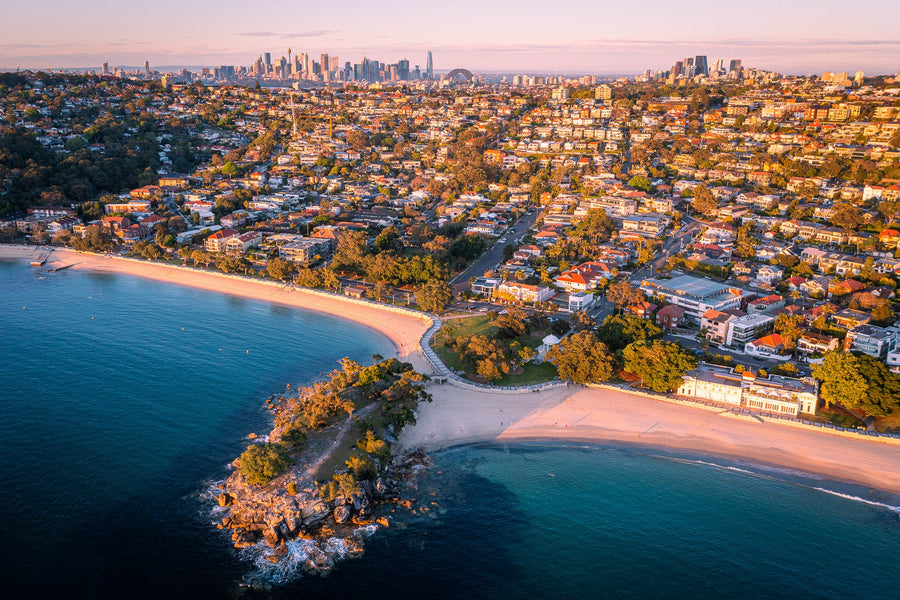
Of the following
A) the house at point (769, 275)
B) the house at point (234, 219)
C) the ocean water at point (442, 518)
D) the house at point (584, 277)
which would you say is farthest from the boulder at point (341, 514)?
the house at point (234, 219)

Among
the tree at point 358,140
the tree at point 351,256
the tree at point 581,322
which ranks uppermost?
the tree at point 358,140

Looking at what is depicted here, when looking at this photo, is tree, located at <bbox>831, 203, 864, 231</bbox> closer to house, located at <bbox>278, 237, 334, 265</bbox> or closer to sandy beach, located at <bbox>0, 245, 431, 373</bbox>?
sandy beach, located at <bbox>0, 245, 431, 373</bbox>

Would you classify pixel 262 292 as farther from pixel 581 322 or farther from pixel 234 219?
pixel 581 322

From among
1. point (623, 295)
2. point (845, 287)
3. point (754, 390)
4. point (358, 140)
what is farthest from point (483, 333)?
point (358, 140)

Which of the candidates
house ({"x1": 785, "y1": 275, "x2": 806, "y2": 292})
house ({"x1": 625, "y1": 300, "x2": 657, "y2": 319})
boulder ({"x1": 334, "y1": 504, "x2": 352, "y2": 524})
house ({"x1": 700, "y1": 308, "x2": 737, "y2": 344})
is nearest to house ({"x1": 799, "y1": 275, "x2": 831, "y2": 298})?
house ({"x1": 785, "y1": 275, "x2": 806, "y2": 292})

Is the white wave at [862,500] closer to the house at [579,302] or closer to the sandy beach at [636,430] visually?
the sandy beach at [636,430]

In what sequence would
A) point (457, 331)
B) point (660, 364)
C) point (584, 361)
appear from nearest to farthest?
point (660, 364), point (584, 361), point (457, 331)
